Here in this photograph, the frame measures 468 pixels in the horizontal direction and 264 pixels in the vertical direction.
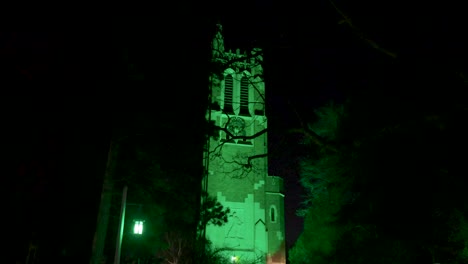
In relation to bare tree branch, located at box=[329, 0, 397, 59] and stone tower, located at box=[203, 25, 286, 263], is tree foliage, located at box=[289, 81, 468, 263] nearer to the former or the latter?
bare tree branch, located at box=[329, 0, 397, 59]

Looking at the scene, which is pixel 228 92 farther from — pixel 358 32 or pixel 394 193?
pixel 358 32

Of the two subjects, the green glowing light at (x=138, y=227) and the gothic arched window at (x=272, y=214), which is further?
the gothic arched window at (x=272, y=214)

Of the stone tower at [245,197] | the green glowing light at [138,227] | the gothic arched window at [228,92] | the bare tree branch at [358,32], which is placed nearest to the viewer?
the bare tree branch at [358,32]

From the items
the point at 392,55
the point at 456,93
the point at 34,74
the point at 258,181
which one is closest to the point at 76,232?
the point at 34,74

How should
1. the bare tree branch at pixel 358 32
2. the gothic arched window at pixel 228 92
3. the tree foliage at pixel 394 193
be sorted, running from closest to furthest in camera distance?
the bare tree branch at pixel 358 32 → the tree foliage at pixel 394 193 → the gothic arched window at pixel 228 92

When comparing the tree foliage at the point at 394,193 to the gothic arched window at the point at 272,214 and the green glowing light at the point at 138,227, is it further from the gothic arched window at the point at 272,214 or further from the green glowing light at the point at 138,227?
the gothic arched window at the point at 272,214

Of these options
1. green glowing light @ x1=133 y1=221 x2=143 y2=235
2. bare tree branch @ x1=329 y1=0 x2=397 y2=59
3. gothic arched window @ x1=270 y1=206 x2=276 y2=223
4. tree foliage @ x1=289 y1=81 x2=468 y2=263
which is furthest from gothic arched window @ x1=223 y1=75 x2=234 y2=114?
bare tree branch @ x1=329 y1=0 x2=397 y2=59

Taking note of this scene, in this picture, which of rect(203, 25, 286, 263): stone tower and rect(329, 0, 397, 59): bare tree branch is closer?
rect(329, 0, 397, 59): bare tree branch

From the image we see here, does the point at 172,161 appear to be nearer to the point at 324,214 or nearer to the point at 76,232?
the point at 76,232

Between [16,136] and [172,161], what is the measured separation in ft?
19.3

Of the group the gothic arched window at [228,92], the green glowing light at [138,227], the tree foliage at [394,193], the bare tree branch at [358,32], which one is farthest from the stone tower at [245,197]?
the bare tree branch at [358,32]

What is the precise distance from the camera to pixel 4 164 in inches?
248

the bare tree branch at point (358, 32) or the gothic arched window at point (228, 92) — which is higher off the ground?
the gothic arched window at point (228, 92)

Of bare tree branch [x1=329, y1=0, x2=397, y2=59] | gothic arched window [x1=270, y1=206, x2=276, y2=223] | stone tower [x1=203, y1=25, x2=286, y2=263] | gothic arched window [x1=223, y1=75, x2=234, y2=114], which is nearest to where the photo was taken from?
bare tree branch [x1=329, y1=0, x2=397, y2=59]
